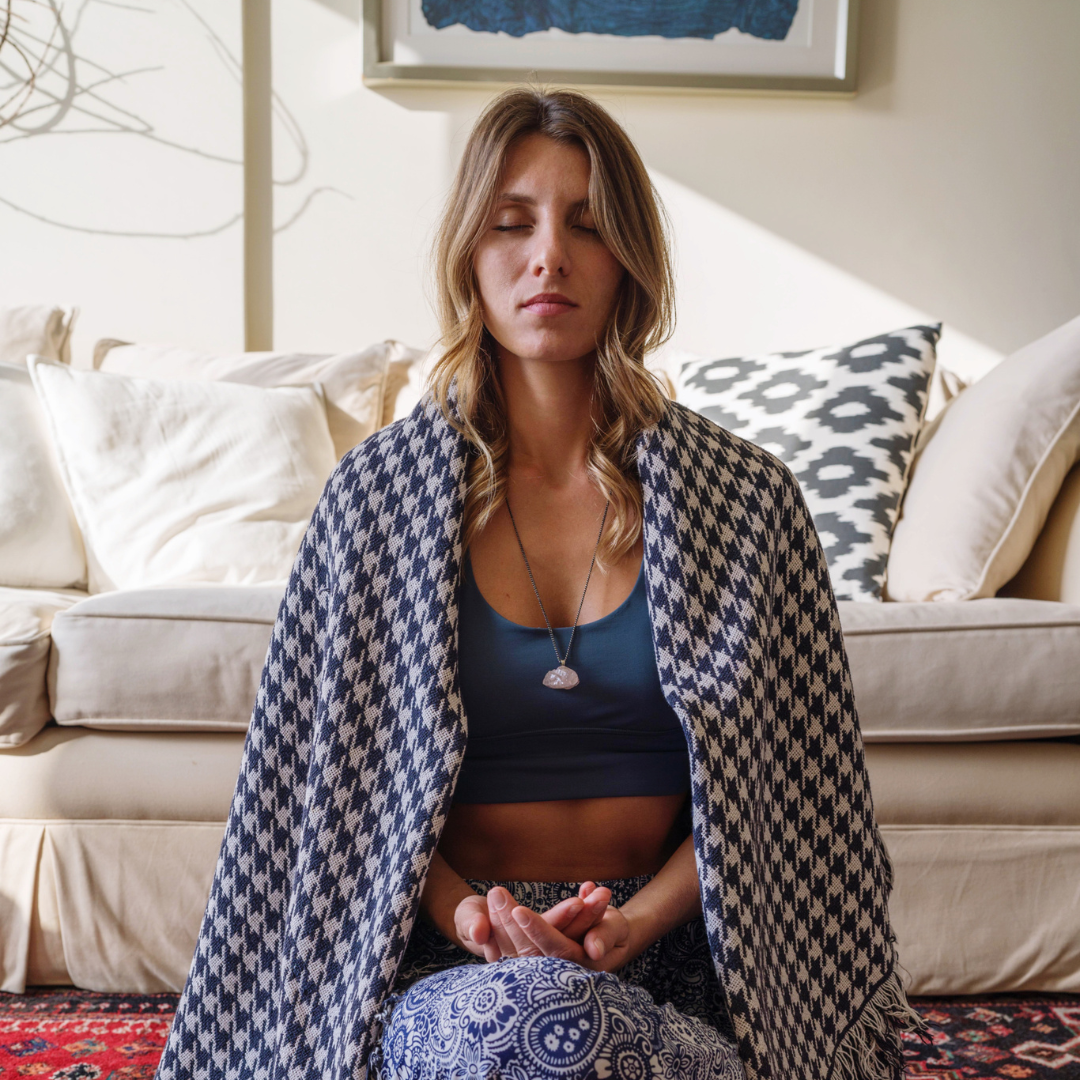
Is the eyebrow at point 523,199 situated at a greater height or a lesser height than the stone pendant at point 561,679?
greater

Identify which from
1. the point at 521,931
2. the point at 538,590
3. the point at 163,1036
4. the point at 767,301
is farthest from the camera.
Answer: the point at 767,301

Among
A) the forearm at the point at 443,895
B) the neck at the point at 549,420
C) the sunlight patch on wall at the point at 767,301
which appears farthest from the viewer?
the sunlight patch on wall at the point at 767,301

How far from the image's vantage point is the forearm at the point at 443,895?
0.86m

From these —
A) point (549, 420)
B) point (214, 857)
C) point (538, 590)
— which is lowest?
point (214, 857)

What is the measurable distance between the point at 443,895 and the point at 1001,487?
1242mm

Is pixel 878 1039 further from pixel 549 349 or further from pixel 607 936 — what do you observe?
pixel 549 349

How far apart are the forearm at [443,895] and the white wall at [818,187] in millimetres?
1848

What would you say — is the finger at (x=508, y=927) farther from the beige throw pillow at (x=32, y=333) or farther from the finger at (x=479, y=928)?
the beige throw pillow at (x=32, y=333)

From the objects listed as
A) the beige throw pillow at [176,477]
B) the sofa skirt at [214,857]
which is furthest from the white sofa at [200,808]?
the beige throw pillow at [176,477]

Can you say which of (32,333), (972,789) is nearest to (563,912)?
(972,789)

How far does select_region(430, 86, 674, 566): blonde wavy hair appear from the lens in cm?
95

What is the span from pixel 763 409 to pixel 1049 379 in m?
0.49

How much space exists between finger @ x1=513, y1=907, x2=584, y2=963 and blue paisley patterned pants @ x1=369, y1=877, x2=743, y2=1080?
0.03m

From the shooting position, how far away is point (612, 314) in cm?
101
